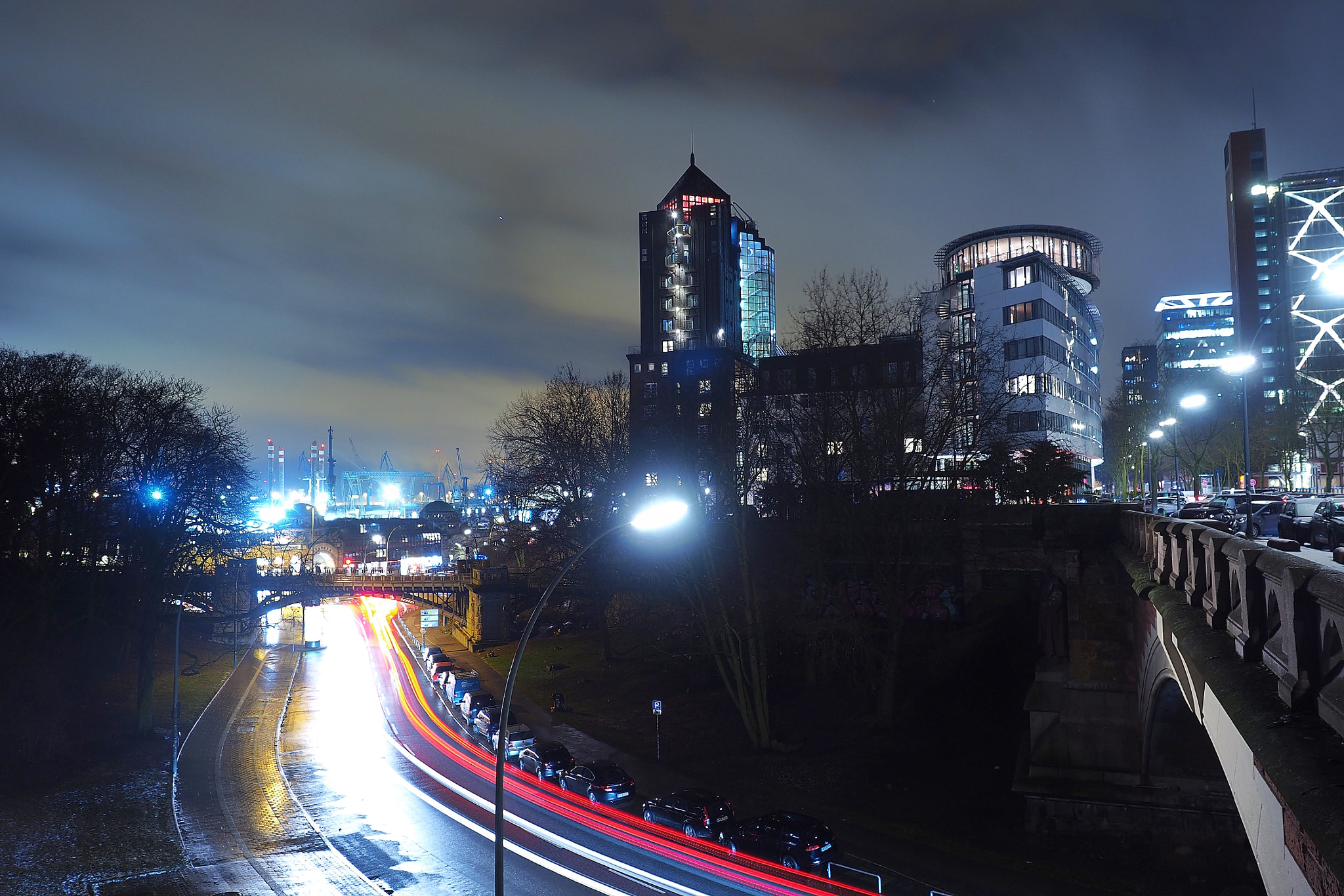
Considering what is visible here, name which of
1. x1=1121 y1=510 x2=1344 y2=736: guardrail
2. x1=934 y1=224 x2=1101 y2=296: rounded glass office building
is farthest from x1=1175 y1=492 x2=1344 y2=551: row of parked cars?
x1=934 y1=224 x2=1101 y2=296: rounded glass office building

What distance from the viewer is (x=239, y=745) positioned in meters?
36.0

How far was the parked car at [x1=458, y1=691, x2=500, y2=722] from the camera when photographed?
39.8 m

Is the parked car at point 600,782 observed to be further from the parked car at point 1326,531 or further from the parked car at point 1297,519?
the parked car at point 1326,531

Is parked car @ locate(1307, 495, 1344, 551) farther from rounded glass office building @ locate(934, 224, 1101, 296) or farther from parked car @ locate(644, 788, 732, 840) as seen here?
rounded glass office building @ locate(934, 224, 1101, 296)

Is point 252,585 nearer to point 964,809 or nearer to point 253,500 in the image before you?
point 253,500

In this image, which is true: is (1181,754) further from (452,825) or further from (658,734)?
(452,825)

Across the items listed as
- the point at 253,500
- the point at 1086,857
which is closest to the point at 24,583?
the point at 253,500

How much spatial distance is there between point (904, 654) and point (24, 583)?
122 ft

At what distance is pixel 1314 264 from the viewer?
154 m

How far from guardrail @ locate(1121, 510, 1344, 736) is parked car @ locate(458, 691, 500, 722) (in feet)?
114

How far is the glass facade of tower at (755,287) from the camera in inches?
6147

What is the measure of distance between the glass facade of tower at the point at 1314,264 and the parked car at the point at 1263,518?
473 ft

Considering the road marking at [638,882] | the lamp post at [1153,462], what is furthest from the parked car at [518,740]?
the lamp post at [1153,462]

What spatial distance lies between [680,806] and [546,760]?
25.0 feet
